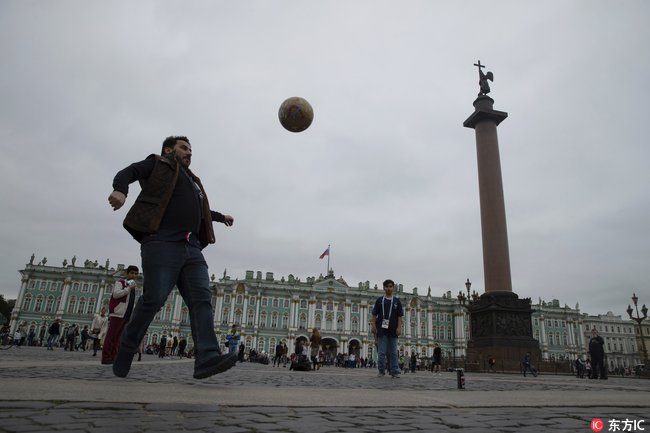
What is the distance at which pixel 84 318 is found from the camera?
2825 inches

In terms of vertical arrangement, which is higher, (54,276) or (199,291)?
(54,276)

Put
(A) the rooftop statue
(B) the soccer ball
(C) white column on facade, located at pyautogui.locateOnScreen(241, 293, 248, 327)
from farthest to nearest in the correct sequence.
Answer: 1. (C) white column on facade, located at pyautogui.locateOnScreen(241, 293, 248, 327)
2. (A) the rooftop statue
3. (B) the soccer ball

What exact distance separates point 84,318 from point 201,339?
7941 centimetres

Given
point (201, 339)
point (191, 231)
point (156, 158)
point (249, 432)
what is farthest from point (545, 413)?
point (156, 158)

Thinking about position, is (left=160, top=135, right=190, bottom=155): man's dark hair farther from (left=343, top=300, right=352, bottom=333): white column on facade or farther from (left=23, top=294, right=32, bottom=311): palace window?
(left=23, top=294, right=32, bottom=311): palace window

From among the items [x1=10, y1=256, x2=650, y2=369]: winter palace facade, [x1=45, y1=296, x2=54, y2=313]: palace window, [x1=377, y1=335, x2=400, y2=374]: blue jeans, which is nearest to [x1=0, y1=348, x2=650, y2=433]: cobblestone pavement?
[x1=377, y1=335, x2=400, y2=374]: blue jeans

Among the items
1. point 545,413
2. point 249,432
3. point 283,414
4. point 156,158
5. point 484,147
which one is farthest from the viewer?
point 484,147

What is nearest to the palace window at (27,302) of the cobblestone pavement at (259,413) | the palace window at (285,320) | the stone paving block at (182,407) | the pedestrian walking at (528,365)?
the palace window at (285,320)

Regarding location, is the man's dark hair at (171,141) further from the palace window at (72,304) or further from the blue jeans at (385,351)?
the palace window at (72,304)

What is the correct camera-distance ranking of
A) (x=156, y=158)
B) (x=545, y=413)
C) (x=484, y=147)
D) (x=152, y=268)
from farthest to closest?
1. (x=484, y=147)
2. (x=156, y=158)
3. (x=152, y=268)
4. (x=545, y=413)

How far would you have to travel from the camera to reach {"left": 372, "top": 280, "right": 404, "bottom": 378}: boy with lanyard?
8.86m

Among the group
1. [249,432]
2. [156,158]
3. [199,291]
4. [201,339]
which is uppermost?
[156,158]

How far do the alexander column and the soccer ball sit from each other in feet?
53.5

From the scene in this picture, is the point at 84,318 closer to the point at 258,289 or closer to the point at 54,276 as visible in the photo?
the point at 54,276
